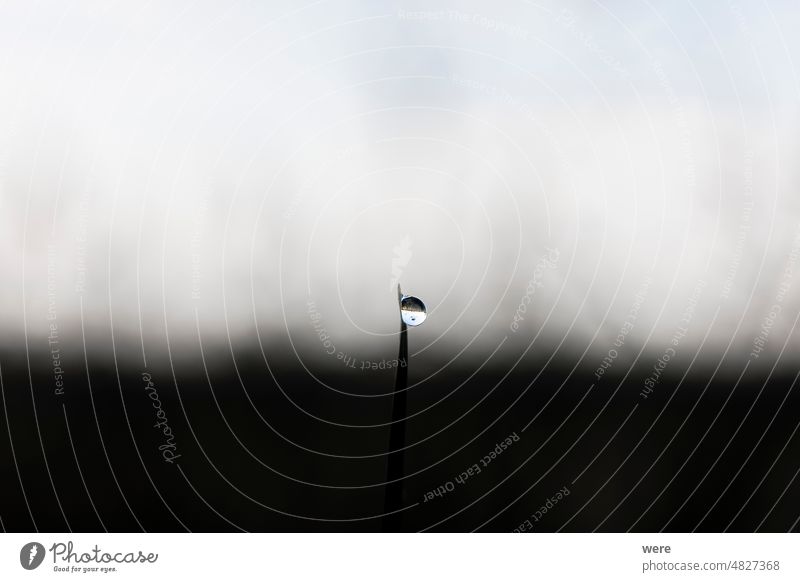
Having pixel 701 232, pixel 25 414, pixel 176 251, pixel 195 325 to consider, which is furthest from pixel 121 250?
pixel 701 232

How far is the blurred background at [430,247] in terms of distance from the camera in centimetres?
215

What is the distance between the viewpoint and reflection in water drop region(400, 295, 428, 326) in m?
2.21

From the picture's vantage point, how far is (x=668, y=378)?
224cm

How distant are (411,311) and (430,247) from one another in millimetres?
226
